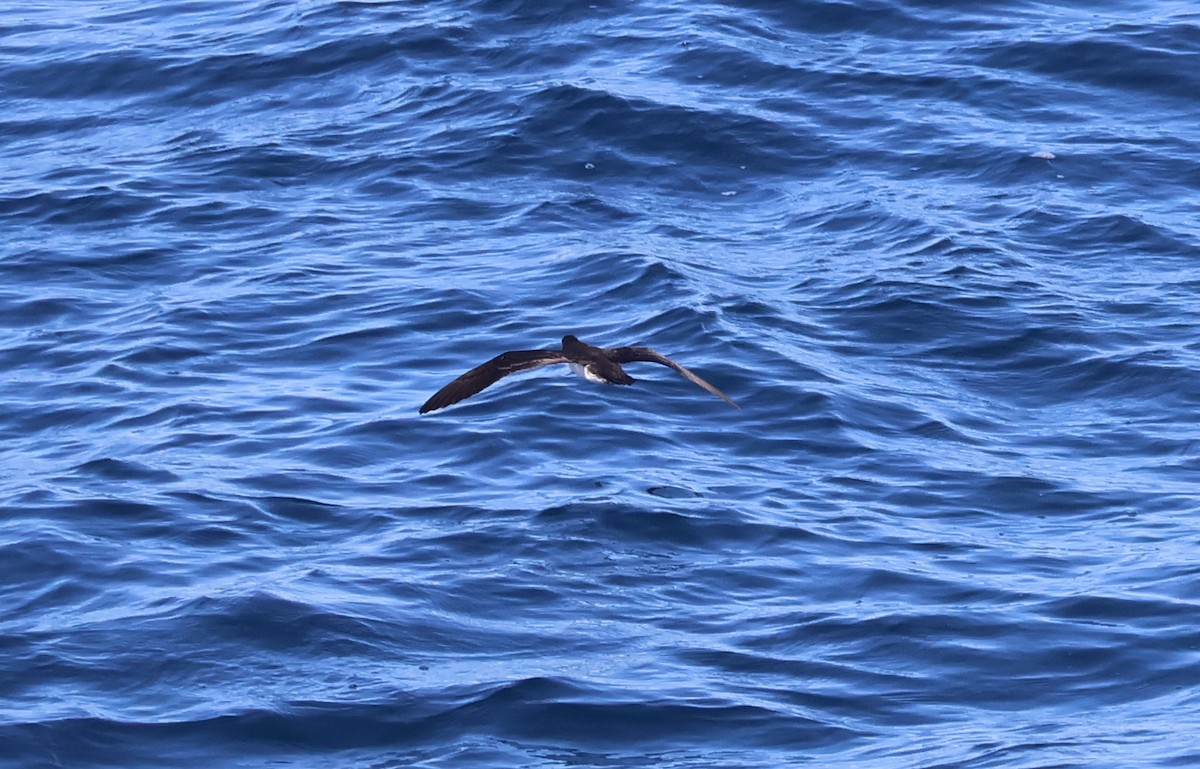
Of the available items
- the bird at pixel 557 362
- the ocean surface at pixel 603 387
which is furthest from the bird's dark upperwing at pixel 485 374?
the ocean surface at pixel 603 387

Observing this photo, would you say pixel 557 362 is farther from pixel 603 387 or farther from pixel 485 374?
pixel 603 387

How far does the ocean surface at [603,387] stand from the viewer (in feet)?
31.2

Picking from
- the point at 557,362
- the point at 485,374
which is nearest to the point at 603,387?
the point at 557,362

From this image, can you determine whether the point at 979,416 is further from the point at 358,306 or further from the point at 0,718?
the point at 0,718

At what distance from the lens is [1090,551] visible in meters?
10.9

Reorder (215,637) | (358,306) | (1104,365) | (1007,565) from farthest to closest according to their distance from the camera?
(358,306), (1104,365), (1007,565), (215,637)

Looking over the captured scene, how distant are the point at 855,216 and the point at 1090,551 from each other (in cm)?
Answer: 499

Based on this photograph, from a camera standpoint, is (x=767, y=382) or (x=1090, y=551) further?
(x=767, y=382)

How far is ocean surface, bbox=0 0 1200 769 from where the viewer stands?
31.2ft

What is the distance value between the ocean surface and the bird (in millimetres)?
1197

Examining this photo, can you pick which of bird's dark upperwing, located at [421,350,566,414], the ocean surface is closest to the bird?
bird's dark upperwing, located at [421,350,566,414]

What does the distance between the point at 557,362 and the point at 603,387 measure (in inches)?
117

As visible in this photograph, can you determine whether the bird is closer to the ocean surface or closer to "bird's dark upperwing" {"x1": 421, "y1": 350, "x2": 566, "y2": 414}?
"bird's dark upperwing" {"x1": 421, "y1": 350, "x2": 566, "y2": 414}

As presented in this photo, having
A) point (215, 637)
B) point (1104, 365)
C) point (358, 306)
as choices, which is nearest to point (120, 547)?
point (215, 637)
